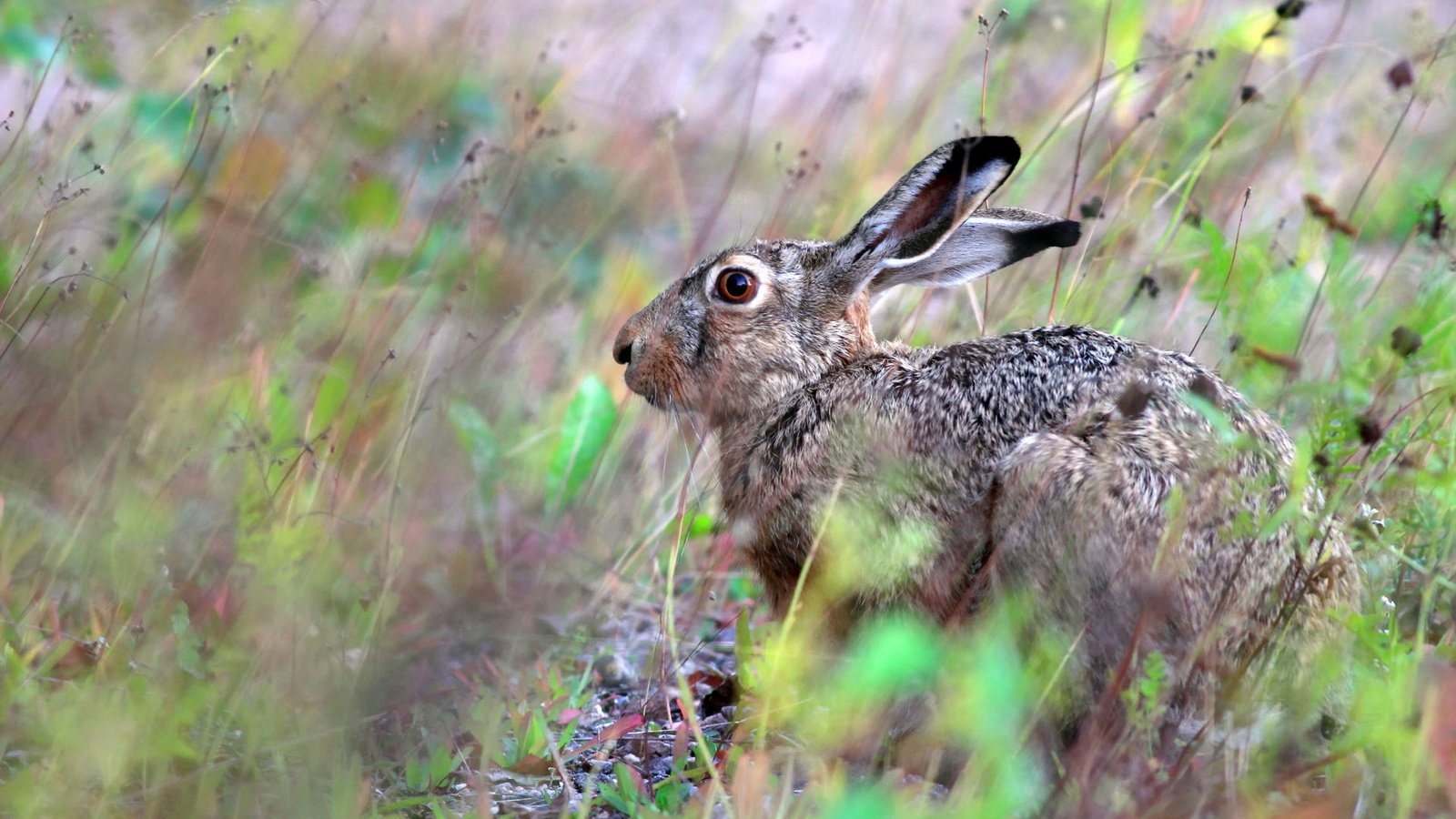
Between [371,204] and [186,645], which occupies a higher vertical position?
[371,204]

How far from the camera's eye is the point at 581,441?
5.19 m

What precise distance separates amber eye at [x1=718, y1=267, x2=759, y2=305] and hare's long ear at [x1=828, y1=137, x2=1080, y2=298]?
0.87 ft

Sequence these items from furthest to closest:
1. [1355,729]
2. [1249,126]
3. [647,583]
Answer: [1249,126], [647,583], [1355,729]

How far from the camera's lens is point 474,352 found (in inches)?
179

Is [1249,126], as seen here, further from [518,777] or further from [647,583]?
[518,777]

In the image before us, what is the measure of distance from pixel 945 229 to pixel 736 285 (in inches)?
29.2

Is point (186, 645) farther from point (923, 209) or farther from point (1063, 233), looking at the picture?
point (1063, 233)

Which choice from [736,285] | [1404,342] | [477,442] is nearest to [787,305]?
[736,285]

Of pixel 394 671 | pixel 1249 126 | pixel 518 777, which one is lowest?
pixel 518 777

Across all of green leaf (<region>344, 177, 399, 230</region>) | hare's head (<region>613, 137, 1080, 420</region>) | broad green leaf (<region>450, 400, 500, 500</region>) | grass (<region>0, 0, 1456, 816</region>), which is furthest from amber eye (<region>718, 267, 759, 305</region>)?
green leaf (<region>344, 177, 399, 230</region>)

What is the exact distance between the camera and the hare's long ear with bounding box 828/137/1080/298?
4.29 metres

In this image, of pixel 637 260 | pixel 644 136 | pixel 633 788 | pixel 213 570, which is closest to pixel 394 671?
pixel 633 788

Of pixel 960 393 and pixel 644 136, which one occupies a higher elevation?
pixel 644 136

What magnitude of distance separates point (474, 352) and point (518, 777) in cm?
142
